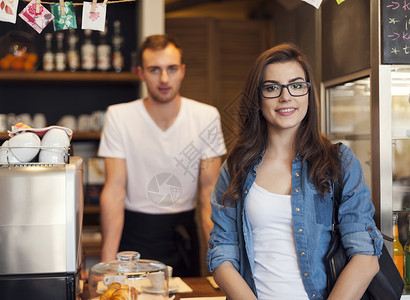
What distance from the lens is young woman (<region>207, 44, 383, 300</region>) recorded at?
145 cm

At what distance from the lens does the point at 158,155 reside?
258 centimetres

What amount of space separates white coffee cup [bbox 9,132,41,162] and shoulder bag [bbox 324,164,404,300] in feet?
2.76

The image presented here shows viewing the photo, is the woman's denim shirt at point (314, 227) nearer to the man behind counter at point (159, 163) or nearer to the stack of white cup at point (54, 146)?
the stack of white cup at point (54, 146)

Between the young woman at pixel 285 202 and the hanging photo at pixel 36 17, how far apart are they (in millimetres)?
644

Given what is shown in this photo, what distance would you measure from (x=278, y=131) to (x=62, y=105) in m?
2.45

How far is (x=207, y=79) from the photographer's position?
13.6ft

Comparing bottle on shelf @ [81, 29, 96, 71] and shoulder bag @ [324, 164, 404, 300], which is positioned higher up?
bottle on shelf @ [81, 29, 96, 71]

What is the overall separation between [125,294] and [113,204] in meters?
1.06

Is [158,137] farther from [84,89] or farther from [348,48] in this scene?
[84,89]

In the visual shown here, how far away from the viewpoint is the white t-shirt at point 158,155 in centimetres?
256

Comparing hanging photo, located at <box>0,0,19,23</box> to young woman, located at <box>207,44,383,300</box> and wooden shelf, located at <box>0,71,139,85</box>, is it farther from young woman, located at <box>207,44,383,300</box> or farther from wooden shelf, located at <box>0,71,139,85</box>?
wooden shelf, located at <box>0,71,139,85</box>

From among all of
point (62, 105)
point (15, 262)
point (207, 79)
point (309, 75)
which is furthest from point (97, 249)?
point (309, 75)

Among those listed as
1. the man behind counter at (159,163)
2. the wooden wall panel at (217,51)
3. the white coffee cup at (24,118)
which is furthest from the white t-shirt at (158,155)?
the wooden wall panel at (217,51)

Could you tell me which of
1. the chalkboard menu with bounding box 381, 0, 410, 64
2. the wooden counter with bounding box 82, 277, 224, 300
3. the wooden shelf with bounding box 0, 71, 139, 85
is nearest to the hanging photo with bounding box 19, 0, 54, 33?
the wooden counter with bounding box 82, 277, 224, 300
